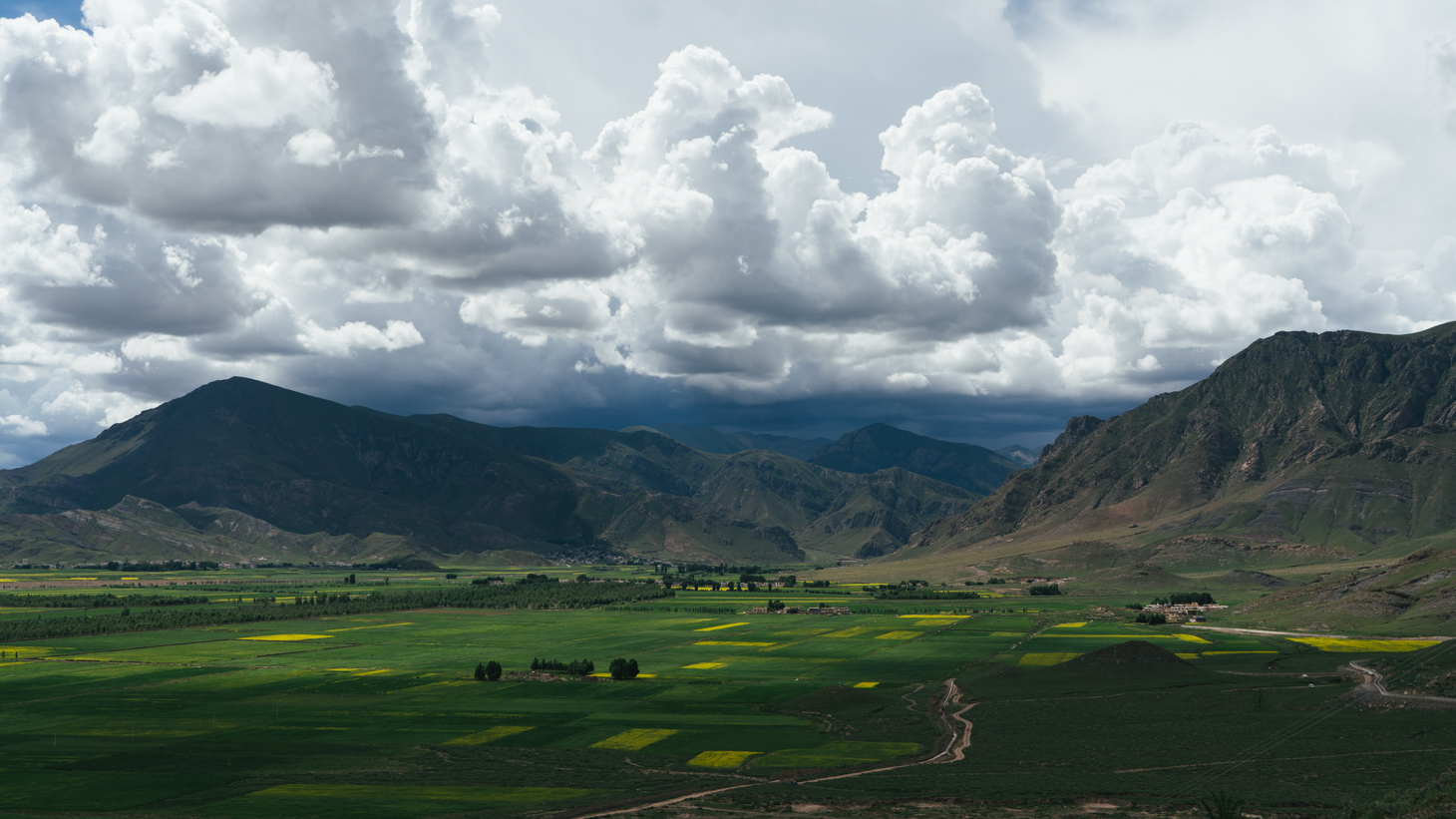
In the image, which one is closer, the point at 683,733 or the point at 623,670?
the point at 683,733

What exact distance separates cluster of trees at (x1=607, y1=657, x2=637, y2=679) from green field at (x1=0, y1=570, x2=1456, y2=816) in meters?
2.31

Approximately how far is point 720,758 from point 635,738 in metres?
12.0

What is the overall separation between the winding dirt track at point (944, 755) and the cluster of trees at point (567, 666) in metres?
49.3

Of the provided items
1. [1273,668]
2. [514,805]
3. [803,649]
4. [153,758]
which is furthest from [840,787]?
[803,649]

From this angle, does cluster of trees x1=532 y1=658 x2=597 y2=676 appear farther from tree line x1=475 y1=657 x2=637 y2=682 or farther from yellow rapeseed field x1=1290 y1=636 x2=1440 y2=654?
yellow rapeseed field x1=1290 y1=636 x2=1440 y2=654

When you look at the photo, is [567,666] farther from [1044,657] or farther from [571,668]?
[1044,657]

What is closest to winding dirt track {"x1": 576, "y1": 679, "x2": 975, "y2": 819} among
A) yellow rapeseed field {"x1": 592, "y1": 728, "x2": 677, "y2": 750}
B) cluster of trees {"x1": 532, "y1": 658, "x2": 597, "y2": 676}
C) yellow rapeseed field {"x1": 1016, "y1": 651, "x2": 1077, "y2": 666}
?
yellow rapeseed field {"x1": 592, "y1": 728, "x2": 677, "y2": 750}

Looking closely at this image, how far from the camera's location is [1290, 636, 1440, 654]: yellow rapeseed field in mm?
160425

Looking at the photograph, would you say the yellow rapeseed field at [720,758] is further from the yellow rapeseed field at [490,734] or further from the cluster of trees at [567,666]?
the cluster of trees at [567,666]

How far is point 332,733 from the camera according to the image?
4136 inches

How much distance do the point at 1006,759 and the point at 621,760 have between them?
111 ft

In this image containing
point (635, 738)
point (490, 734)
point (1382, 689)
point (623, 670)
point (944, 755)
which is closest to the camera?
point (944, 755)

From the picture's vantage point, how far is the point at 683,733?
103812 mm

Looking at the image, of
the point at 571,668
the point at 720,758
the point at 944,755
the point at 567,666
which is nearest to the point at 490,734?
the point at 720,758
